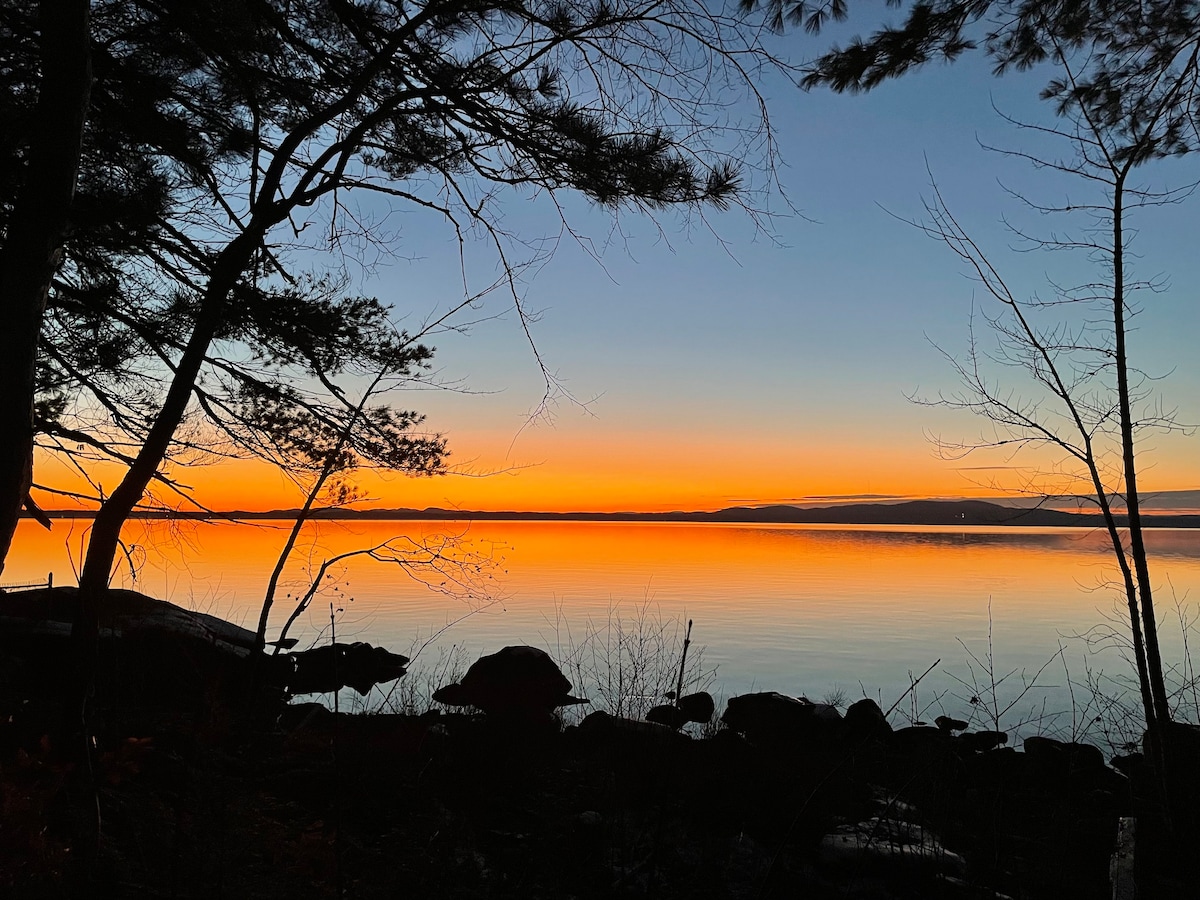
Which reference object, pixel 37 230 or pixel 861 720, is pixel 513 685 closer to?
pixel 861 720

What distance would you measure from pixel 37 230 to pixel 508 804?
15.7 feet

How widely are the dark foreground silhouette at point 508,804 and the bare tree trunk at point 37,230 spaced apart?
46.6 inches

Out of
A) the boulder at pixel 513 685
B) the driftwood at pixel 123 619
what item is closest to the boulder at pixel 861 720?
the boulder at pixel 513 685

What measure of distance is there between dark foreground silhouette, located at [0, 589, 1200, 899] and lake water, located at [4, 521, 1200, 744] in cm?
116

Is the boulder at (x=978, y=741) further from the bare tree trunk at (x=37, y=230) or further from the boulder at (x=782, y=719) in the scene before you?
the bare tree trunk at (x=37, y=230)

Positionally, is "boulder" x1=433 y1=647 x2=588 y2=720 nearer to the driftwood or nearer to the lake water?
the lake water

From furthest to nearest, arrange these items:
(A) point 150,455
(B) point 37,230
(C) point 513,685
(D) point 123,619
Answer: (C) point 513,685
(D) point 123,619
(A) point 150,455
(B) point 37,230

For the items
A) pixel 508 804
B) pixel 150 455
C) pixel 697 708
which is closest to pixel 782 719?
pixel 697 708

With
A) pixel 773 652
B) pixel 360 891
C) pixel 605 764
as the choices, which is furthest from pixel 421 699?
pixel 773 652

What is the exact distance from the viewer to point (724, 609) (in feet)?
72.9

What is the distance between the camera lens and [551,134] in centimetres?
540

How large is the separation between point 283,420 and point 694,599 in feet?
61.0

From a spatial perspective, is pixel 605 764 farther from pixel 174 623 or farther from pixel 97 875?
pixel 174 623

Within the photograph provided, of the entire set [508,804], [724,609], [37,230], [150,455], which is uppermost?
[37,230]
